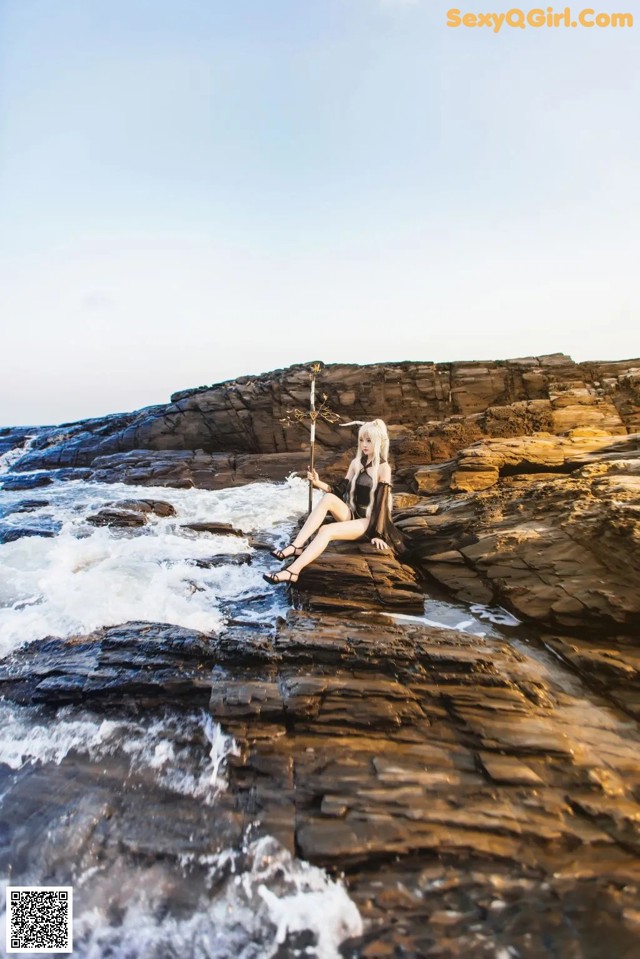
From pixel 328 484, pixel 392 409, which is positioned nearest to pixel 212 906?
pixel 328 484

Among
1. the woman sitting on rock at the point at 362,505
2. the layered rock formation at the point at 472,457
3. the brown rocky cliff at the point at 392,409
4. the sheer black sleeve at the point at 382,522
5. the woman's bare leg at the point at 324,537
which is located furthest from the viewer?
the brown rocky cliff at the point at 392,409

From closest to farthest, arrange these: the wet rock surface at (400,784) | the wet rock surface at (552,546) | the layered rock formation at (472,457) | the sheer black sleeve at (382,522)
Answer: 1. the wet rock surface at (400,784)
2. the wet rock surface at (552,546)
3. the layered rock formation at (472,457)
4. the sheer black sleeve at (382,522)

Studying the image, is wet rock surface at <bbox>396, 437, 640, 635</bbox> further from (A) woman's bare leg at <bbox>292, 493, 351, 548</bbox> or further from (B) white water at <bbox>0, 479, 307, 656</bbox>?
(B) white water at <bbox>0, 479, 307, 656</bbox>

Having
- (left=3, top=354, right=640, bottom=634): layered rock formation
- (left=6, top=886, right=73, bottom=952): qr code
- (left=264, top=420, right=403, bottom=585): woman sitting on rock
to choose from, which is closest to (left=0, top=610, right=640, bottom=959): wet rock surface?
(left=6, top=886, right=73, bottom=952): qr code

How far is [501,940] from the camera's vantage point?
9.70 feet

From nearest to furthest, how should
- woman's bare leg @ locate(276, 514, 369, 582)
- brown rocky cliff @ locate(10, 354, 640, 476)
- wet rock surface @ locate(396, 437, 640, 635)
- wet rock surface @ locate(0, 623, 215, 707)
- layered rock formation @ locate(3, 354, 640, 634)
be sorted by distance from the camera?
wet rock surface @ locate(0, 623, 215, 707) < wet rock surface @ locate(396, 437, 640, 635) < layered rock formation @ locate(3, 354, 640, 634) < woman's bare leg @ locate(276, 514, 369, 582) < brown rocky cliff @ locate(10, 354, 640, 476)

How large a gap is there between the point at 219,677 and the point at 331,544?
3.48 m

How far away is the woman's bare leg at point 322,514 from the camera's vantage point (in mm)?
7465

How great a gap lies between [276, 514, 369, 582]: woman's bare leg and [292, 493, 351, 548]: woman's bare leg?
201 millimetres

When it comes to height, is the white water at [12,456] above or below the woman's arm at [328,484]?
below

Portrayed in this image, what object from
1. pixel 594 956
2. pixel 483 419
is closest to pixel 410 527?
pixel 594 956

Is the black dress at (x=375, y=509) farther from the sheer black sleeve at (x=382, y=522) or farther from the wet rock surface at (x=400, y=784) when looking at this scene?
the wet rock surface at (x=400, y=784)

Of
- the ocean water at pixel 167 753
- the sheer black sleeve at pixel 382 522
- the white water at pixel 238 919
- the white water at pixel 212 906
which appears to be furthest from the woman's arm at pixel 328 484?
the white water at pixel 238 919

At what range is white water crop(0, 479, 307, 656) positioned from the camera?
6398mm
